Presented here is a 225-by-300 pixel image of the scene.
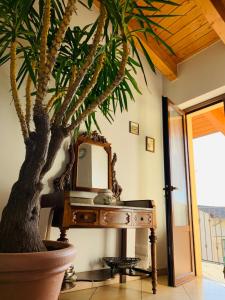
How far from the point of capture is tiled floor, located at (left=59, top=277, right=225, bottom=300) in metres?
1.92

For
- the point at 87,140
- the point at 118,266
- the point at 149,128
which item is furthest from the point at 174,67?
the point at 118,266

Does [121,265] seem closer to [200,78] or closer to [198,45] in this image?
[200,78]

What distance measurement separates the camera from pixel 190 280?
2.51 metres

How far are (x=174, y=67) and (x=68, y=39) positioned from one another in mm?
2227

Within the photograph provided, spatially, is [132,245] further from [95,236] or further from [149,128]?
[149,128]

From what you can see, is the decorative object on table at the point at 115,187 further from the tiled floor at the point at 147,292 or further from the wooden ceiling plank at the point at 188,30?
the wooden ceiling plank at the point at 188,30

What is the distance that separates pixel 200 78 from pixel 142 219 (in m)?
1.98

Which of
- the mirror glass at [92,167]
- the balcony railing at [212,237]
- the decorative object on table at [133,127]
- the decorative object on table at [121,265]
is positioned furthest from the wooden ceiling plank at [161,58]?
the balcony railing at [212,237]

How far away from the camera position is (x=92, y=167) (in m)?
2.46

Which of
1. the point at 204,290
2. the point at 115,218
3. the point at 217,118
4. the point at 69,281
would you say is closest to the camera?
the point at 69,281

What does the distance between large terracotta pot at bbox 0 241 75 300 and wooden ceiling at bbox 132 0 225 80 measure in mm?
2265

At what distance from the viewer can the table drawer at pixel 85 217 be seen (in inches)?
68.6

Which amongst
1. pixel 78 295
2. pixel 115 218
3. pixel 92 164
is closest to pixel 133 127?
pixel 92 164

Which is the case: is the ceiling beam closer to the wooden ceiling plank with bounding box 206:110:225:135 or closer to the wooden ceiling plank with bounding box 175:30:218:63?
the wooden ceiling plank with bounding box 175:30:218:63
